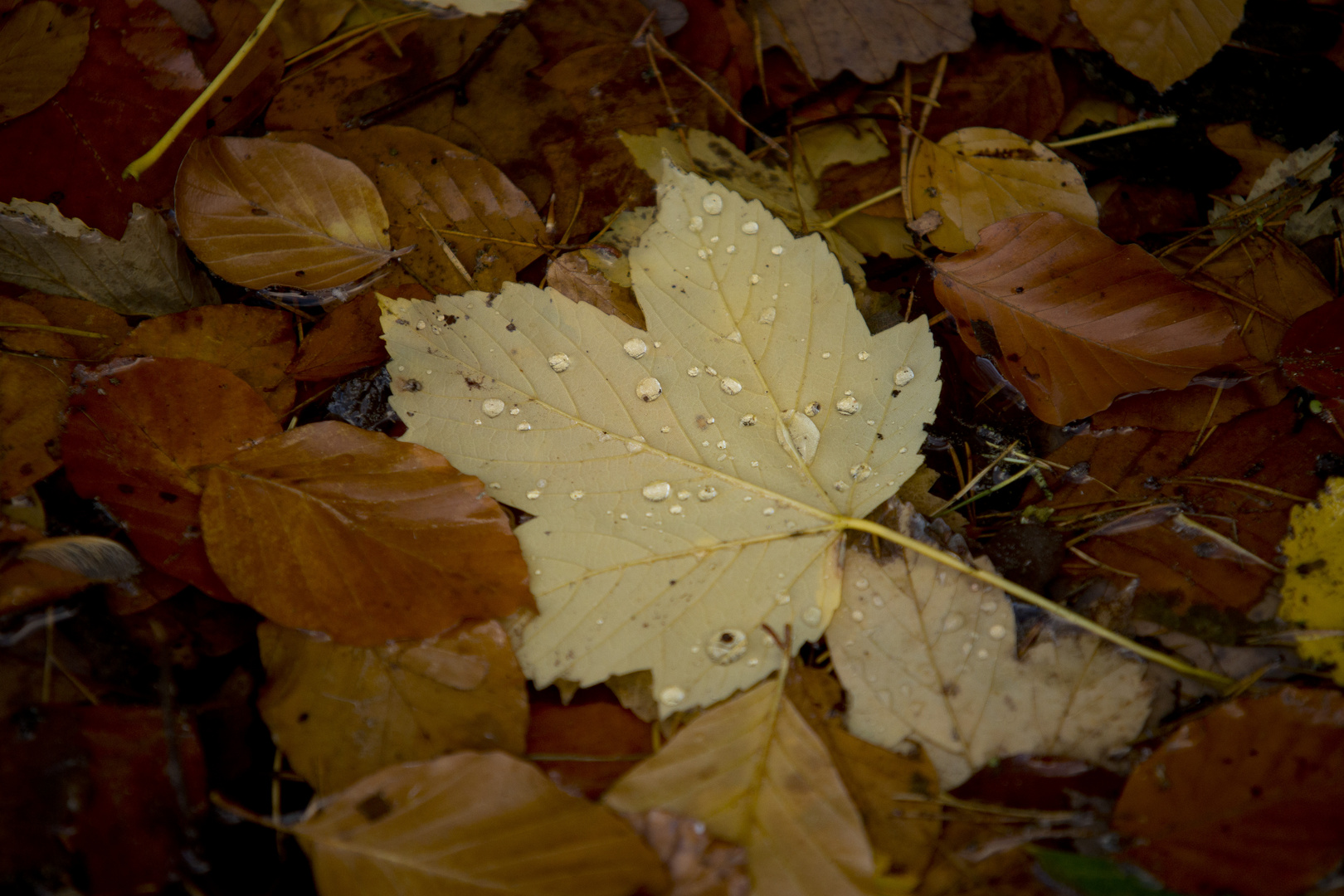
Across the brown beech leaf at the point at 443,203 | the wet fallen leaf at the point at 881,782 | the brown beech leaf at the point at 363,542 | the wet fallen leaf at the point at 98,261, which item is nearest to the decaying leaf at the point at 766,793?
the wet fallen leaf at the point at 881,782

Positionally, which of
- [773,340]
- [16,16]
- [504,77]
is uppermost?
[16,16]

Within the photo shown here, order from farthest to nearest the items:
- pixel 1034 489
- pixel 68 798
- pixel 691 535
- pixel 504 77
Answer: pixel 504 77, pixel 1034 489, pixel 691 535, pixel 68 798

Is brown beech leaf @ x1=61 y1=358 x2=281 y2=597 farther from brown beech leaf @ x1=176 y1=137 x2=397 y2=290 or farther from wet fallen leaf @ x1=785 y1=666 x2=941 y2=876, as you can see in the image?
wet fallen leaf @ x1=785 y1=666 x2=941 y2=876

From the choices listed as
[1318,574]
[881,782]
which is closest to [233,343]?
[881,782]

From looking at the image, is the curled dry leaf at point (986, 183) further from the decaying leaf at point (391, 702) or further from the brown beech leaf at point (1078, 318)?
the decaying leaf at point (391, 702)

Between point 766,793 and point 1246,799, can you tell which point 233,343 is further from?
point 1246,799

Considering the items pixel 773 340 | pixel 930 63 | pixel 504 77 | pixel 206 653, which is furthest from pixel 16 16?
pixel 930 63

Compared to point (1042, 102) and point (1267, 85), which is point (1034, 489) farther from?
point (1267, 85)
